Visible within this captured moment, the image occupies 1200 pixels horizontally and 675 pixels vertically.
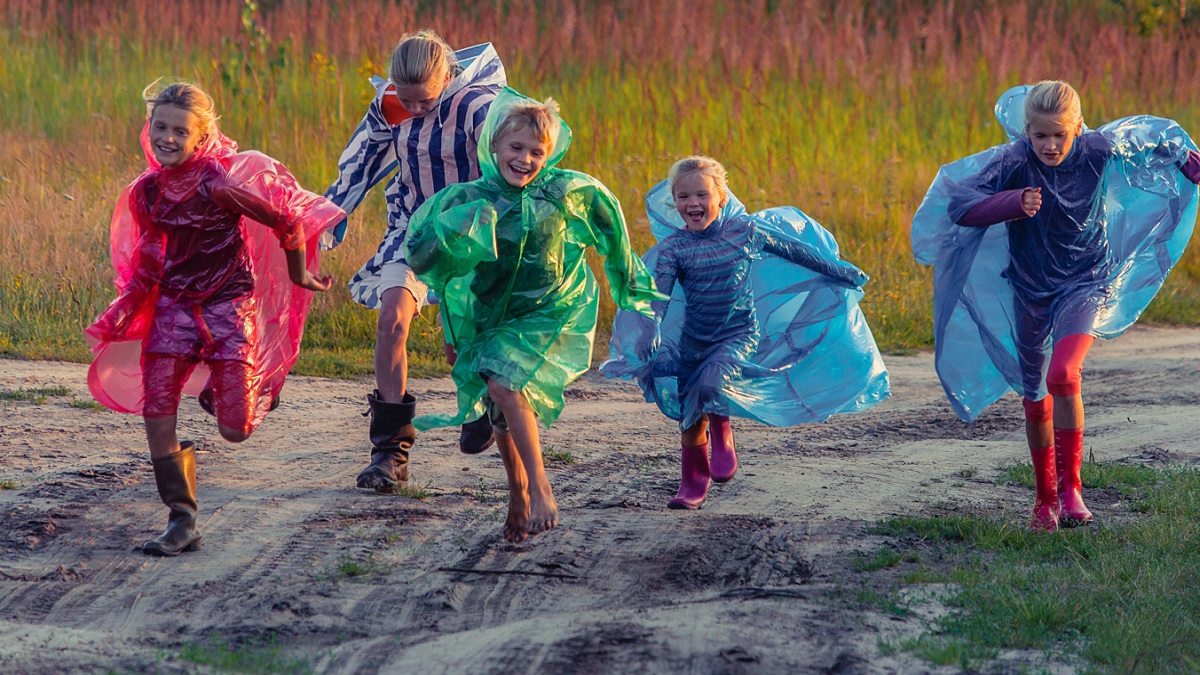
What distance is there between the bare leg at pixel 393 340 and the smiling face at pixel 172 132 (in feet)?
3.88

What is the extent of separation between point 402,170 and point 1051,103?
2.61 metres

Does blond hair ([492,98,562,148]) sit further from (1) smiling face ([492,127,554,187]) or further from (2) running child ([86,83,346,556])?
(2) running child ([86,83,346,556])

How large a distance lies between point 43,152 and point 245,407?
25.5 feet

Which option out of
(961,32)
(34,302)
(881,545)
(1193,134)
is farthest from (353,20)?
(881,545)

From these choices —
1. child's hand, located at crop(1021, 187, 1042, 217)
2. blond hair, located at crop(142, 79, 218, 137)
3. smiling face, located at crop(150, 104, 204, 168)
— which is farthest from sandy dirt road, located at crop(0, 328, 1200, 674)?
blond hair, located at crop(142, 79, 218, 137)

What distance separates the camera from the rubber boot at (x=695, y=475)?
18.3ft

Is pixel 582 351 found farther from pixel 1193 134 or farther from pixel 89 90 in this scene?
pixel 1193 134

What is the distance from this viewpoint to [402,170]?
578 centimetres

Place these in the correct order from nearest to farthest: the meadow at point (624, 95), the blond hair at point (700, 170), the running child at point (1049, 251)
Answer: the running child at point (1049, 251)
the blond hair at point (700, 170)
the meadow at point (624, 95)

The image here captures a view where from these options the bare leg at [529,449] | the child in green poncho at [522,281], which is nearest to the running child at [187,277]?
the child in green poncho at [522,281]

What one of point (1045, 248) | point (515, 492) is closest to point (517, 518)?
point (515, 492)

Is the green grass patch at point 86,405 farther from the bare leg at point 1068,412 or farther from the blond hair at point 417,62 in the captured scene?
the bare leg at point 1068,412

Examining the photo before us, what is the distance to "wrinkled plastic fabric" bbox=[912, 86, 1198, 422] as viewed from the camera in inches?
206

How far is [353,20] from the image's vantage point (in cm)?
1467
